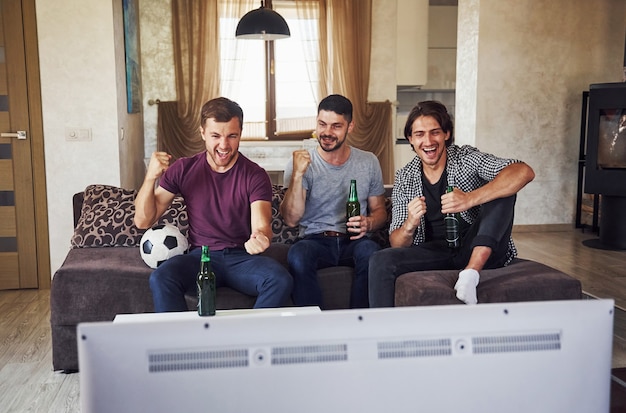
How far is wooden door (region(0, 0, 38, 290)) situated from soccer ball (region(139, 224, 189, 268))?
1.96 m

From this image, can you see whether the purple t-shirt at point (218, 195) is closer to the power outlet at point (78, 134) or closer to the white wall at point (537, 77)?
the power outlet at point (78, 134)

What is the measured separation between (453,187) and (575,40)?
182 inches

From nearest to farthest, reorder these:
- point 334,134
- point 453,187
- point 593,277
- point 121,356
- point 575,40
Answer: point 121,356
point 453,187
point 334,134
point 593,277
point 575,40

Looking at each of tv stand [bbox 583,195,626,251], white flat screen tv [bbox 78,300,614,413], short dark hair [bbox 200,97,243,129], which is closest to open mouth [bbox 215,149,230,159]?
short dark hair [bbox 200,97,243,129]

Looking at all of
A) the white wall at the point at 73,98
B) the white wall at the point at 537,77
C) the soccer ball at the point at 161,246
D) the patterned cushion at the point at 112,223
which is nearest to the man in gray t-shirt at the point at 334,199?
the soccer ball at the point at 161,246

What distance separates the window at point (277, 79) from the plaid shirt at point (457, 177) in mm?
5379

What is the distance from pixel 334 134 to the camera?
3.21m

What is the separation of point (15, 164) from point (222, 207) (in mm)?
2324

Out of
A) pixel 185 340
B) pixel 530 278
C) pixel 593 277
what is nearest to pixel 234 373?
pixel 185 340

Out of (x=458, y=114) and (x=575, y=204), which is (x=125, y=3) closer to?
(x=458, y=114)

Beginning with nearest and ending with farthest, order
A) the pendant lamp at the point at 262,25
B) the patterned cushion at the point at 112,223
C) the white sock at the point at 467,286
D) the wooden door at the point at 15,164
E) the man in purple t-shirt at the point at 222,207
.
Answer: the white sock at the point at 467,286 → the man in purple t-shirt at the point at 222,207 → the patterned cushion at the point at 112,223 → the wooden door at the point at 15,164 → the pendant lamp at the point at 262,25

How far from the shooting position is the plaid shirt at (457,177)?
9.21 ft

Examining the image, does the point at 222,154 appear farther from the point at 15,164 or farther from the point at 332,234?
the point at 15,164

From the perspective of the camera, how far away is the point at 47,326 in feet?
12.3
